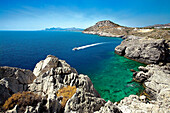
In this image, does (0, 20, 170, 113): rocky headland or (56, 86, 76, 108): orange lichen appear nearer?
(0, 20, 170, 113): rocky headland

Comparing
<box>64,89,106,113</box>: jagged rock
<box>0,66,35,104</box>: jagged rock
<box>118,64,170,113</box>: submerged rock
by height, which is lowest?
<box>118,64,170,113</box>: submerged rock

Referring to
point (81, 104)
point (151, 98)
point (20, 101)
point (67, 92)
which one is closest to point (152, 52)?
point (151, 98)

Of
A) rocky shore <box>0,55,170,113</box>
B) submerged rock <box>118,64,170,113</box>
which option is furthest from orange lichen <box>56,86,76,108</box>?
submerged rock <box>118,64,170,113</box>

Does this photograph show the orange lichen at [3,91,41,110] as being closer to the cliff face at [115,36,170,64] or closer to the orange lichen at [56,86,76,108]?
the orange lichen at [56,86,76,108]

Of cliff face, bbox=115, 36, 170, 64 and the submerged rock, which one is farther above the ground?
cliff face, bbox=115, 36, 170, 64

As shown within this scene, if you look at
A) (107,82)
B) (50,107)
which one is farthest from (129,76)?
(50,107)

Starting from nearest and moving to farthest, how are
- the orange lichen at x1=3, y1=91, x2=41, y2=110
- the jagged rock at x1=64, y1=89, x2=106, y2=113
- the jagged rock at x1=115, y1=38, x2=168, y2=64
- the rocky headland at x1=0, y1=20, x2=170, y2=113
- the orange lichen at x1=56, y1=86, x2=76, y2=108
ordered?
1. the orange lichen at x1=3, y1=91, x2=41, y2=110
2. the rocky headland at x1=0, y1=20, x2=170, y2=113
3. the jagged rock at x1=64, y1=89, x2=106, y2=113
4. the orange lichen at x1=56, y1=86, x2=76, y2=108
5. the jagged rock at x1=115, y1=38, x2=168, y2=64

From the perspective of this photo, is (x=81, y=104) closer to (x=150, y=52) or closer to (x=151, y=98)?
(x=151, y=98)

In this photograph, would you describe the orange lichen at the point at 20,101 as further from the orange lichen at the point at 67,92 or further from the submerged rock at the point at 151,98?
the submerged rock at the point at 151,98

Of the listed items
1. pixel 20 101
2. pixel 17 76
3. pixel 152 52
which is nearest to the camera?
pixel 20 101

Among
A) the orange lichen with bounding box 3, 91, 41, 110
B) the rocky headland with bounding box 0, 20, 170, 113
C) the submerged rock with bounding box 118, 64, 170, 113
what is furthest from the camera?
the submerged rock with bounding box 118, 64, 170, 113

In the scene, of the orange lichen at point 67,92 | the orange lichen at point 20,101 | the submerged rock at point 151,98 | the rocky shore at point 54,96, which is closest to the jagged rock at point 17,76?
the rocky shore at point 54,96

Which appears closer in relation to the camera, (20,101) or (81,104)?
(20,101)

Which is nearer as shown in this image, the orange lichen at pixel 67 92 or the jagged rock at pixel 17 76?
the orange lichen at pixel 67 92
